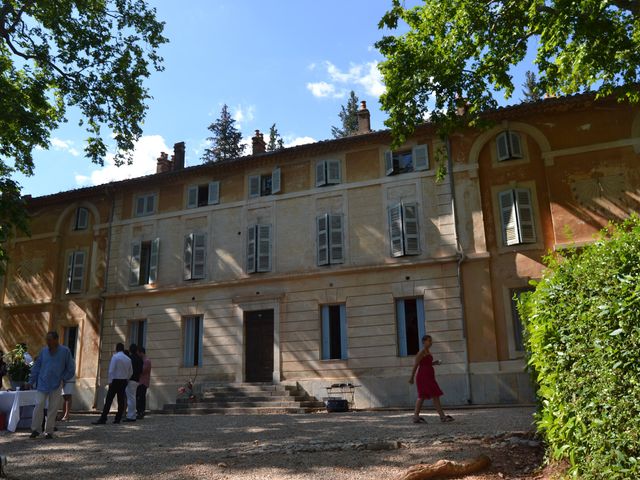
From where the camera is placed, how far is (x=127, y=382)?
12016 mm

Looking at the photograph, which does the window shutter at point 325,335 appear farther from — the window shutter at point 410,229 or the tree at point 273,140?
the tree at point 273,140

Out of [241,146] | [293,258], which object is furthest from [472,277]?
[241,146]

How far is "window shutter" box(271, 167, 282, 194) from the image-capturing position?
64.4 ft

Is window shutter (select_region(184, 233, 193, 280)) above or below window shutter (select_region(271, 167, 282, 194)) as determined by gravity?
below

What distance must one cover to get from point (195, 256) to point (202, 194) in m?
2.56

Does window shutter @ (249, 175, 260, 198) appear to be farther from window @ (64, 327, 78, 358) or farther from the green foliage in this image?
the green foliage

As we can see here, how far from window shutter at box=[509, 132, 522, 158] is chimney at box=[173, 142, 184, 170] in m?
13.4

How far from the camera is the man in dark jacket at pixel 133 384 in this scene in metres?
12.4

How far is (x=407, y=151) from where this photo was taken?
18.4m

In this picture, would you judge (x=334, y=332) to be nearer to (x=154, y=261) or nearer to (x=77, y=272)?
(x=154, y=261)

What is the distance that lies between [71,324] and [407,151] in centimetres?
1476

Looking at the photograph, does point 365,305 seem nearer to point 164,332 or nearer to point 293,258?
point 293,258

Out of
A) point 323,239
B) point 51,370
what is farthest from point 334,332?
point 51,370

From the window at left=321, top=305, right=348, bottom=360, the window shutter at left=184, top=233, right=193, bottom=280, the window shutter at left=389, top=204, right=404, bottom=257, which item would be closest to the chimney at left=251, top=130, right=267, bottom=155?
the window shutter at left=184, top=233, right=193, bottom=280
